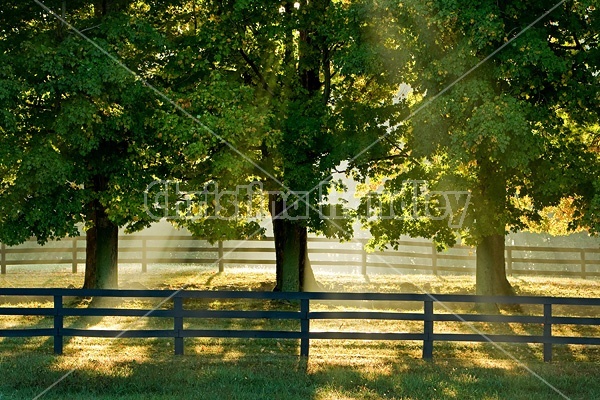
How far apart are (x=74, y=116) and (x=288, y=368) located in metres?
7.82

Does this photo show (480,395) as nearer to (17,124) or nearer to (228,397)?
(228,397)

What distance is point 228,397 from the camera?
1124cm

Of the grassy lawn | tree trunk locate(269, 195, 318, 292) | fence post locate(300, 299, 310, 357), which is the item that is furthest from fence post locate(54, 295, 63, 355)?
tree trunk locate(269, 195, 318, 292)

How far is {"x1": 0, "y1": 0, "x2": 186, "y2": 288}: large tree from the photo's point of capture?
17.9 m

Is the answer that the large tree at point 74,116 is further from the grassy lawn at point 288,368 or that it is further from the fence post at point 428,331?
the fence post at point 428,331

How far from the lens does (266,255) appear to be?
4847cm

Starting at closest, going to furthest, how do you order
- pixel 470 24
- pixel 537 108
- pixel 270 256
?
pixel 470 24, pixel 537 108, pixel 270 256

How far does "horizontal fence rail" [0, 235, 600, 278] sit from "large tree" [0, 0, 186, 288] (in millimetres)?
3678

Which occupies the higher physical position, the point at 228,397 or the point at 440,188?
the point at 440,188

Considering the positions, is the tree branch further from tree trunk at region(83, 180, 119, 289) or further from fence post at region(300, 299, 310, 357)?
fence post at region(300, 299, 310, 357)

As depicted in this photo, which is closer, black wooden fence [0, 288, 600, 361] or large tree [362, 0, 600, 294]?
black wooden fence [0, 288, 600, 361]

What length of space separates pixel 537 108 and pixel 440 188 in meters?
2.89

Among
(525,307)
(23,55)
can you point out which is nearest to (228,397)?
(23,55)

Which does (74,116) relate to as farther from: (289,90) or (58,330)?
(289,90)
